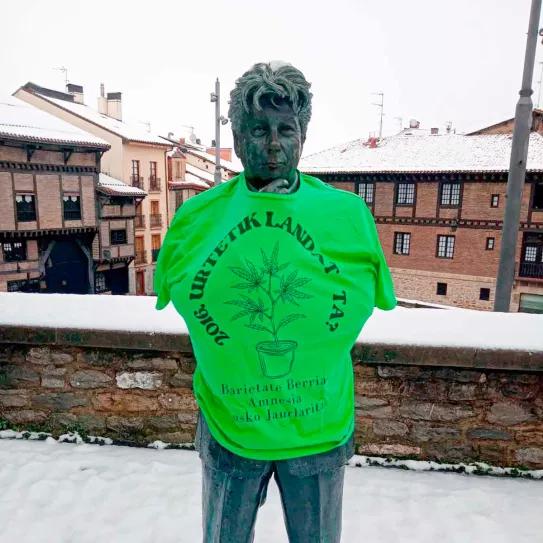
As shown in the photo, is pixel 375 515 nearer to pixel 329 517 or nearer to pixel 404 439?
pixel 404 439

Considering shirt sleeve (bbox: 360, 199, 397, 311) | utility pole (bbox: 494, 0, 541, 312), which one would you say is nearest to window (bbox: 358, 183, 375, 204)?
utility pole (bbox: 494, 0, 541, 312)

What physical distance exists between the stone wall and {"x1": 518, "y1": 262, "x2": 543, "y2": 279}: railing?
19457mm

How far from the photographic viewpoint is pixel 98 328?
312cm

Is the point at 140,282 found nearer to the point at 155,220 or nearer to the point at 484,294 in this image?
the point at 155,220

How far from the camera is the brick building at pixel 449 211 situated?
2016 centimetres

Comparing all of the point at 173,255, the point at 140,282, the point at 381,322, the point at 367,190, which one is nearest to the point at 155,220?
the point at 140,282

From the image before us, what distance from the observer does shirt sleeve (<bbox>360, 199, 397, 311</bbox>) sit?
124 cm

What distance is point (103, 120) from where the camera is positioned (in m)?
25.7

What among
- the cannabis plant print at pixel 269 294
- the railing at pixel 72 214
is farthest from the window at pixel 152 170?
the cannabis plant print at pixel 269 294

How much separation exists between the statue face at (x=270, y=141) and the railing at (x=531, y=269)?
71.6ft

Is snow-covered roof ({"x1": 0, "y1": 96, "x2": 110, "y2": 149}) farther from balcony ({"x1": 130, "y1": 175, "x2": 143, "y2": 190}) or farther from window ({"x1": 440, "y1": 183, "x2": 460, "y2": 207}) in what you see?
window ({"x1": 440, "y1": 183, "x2": 460, "y2": 207})

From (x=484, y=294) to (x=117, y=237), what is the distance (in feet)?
57.4

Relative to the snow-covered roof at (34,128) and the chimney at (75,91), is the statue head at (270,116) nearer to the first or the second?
the snow-covered roof at (34,128)

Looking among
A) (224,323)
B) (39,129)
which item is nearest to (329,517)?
(224,323)
